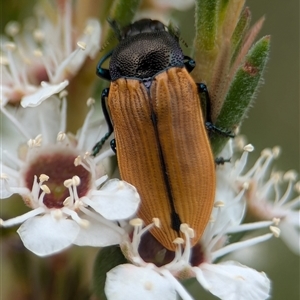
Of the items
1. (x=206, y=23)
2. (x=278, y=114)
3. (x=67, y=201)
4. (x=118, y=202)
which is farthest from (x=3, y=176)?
(x=278, y=114)

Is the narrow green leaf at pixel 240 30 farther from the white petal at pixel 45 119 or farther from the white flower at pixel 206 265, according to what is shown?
the white petal at pixel 45 119

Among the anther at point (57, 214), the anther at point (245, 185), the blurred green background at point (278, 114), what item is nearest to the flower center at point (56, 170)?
the anther at point (57, 214)

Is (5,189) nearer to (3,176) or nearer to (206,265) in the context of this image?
(3,176)

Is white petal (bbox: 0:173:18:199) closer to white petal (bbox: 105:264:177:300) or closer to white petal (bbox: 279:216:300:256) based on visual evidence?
white petal (bbox: 105:264:177:300)

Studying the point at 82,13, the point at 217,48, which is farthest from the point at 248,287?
the point at 82,13

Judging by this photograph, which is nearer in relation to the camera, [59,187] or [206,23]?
[206,23]
